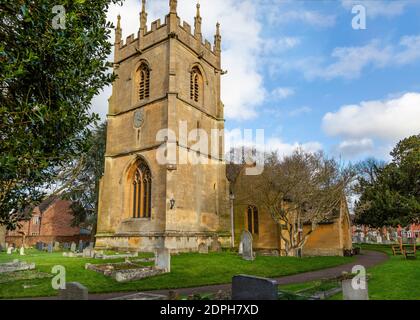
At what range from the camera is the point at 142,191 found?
77.0 ft

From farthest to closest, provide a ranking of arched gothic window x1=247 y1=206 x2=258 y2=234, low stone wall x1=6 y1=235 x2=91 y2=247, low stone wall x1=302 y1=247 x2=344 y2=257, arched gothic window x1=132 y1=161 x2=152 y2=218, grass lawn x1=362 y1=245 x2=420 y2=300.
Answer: low stone wall x1=6 y1=235 x2=91 y2=247, arched gothic window x1=247 y1=206 x2=258 y2=234, low stone wall x1=302 y1=247 x2=344 y2=257, arched gothic window x1=132 y1=161 x2=152 y2=218, grass lawn x1=362 y1=245 x2=420 y2=300

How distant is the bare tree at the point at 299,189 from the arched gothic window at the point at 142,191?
8936mm

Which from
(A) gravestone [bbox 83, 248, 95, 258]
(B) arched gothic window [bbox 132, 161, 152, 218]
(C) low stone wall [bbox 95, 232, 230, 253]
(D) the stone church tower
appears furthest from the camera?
(B) arched gothic window [bbox 132, 161, 152, 218]

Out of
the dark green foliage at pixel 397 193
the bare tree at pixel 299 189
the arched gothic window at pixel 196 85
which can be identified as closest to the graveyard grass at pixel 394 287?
the bare tree at pixel 299 189

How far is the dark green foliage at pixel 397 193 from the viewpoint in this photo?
105ft

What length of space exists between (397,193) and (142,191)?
1052 inches

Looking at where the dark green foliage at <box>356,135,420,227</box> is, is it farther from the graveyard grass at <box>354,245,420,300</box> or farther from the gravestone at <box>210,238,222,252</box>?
the graveyard grass at <box>354,245,420,300</box>

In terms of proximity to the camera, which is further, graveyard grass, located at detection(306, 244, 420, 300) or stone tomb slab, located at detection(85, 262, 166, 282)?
stone tomb slab, located at detection(85, 262, 166, 282)

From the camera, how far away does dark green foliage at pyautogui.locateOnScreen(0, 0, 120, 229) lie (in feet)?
18.0

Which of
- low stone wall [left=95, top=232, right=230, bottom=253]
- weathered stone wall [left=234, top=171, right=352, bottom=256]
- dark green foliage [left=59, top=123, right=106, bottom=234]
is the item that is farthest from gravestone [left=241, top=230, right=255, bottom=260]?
dark green foliage [left=59, top=123, right=106, bottom=234]

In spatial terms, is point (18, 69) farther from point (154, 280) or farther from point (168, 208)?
point (168, 208)

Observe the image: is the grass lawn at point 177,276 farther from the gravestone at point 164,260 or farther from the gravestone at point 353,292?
the gravestone at point 353,292

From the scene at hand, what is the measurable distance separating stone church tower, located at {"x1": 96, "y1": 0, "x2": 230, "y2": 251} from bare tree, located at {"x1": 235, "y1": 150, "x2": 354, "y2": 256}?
4341mm

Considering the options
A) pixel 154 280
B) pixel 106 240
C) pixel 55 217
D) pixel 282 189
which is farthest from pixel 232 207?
pixel 55 217
